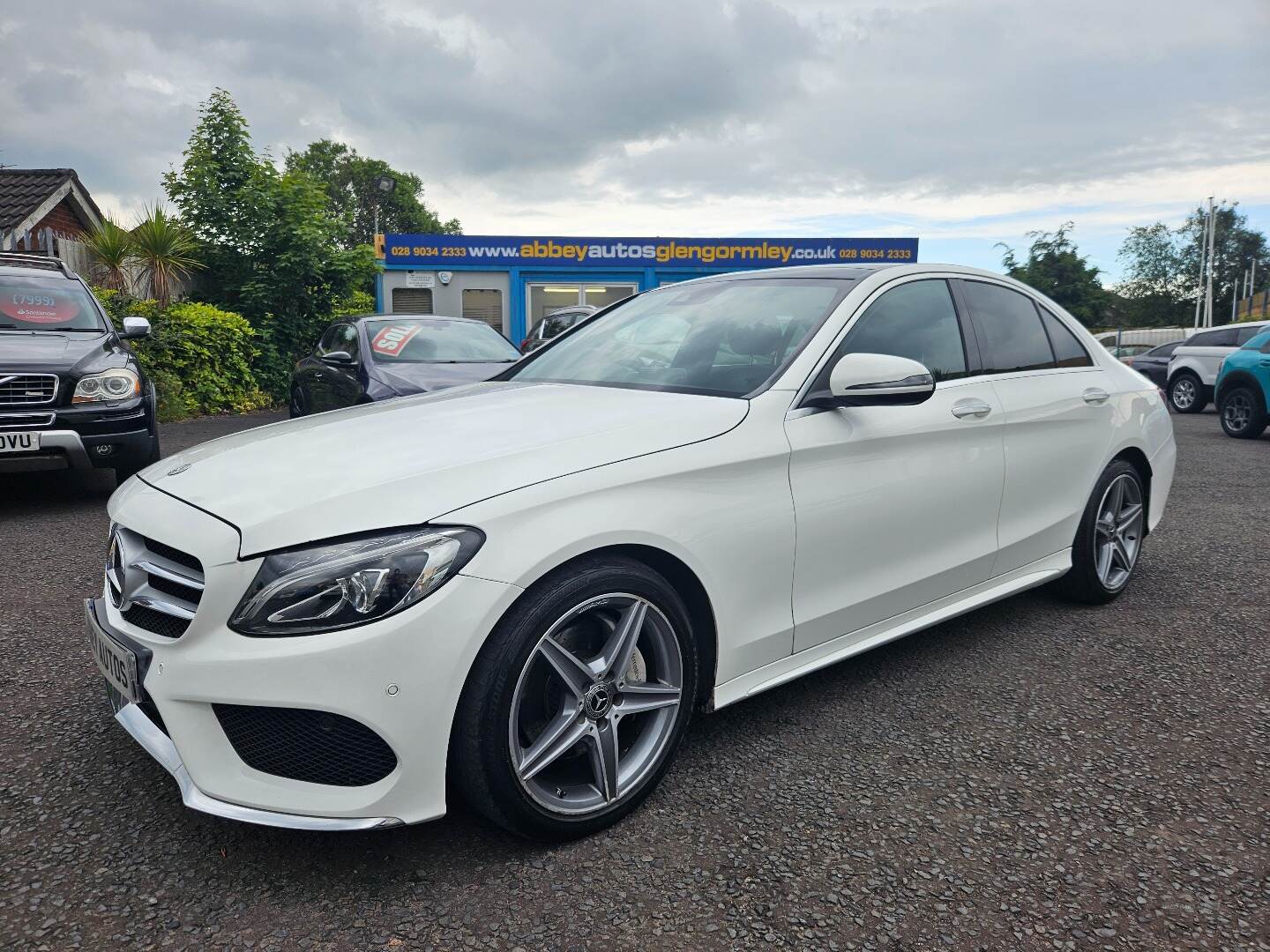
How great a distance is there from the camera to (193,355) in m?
12.2

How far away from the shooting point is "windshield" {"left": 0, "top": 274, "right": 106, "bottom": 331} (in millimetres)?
6455

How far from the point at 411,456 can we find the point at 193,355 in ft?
37.6

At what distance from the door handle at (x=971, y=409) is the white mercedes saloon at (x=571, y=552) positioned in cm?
1

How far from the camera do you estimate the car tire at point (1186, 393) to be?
51.3 ft

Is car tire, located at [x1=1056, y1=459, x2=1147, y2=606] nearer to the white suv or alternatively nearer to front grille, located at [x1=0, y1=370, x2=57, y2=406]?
front grille, located at [x1=0, y1=370, x2=57, y2=406]

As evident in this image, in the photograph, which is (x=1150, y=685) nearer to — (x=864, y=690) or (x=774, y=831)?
(x=864, y=690)

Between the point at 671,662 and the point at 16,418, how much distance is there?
5062 millimetres

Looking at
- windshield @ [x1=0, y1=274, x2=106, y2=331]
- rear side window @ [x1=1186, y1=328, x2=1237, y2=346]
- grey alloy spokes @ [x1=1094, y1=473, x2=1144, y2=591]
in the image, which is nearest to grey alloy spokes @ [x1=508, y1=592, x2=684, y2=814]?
grey alloy spokes @ [x1=1094, y1=473, x2=1144, y2=591]

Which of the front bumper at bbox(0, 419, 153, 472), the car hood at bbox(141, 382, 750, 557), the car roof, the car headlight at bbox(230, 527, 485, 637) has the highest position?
the car roof

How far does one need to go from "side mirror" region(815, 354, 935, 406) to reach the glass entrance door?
19072 mm

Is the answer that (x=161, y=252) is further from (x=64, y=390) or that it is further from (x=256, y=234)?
(x=64, y=390)

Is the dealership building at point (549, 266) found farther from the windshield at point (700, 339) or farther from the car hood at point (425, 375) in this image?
the windshield at point (700, 339)

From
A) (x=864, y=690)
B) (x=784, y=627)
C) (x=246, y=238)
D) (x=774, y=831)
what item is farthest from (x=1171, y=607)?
(x=246, y=238)

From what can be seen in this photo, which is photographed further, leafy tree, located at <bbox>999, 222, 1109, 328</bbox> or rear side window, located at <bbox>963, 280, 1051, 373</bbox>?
leafy tree, located at <bbox>999, 222, 1109, 328</bbox>
